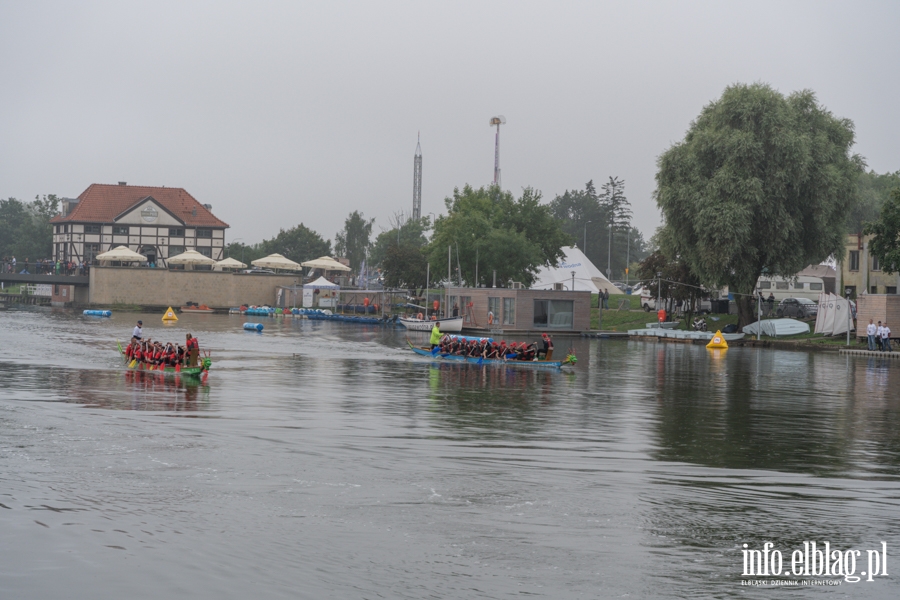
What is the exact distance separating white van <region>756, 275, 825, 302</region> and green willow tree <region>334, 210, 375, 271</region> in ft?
297

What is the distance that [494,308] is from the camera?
71.2 meters

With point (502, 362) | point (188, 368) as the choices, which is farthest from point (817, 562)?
point (502, 362)

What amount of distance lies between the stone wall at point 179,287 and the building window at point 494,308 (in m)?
42.9

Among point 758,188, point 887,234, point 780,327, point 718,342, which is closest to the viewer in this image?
point 887,234

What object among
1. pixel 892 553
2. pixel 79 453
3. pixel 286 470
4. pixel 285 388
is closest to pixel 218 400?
pixel 285 388

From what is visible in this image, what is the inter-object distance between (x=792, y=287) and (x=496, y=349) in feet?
176

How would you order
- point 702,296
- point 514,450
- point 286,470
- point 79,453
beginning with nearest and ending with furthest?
point 286,470
point 79,453
point 514,450
point 702,296

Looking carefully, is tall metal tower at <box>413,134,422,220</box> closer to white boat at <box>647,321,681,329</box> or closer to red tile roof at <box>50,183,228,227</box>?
red tile roof at <box>50,183,228,227</box>

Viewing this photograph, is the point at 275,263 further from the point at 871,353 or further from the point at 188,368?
the point at 188,368

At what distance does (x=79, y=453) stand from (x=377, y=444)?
19.9ft

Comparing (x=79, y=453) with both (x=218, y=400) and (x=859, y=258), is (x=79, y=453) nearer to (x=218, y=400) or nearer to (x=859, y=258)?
(x=218, y=400)

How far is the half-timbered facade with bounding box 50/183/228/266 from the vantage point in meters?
111

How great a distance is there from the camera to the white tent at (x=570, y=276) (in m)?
96.8

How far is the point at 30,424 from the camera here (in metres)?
22.0
